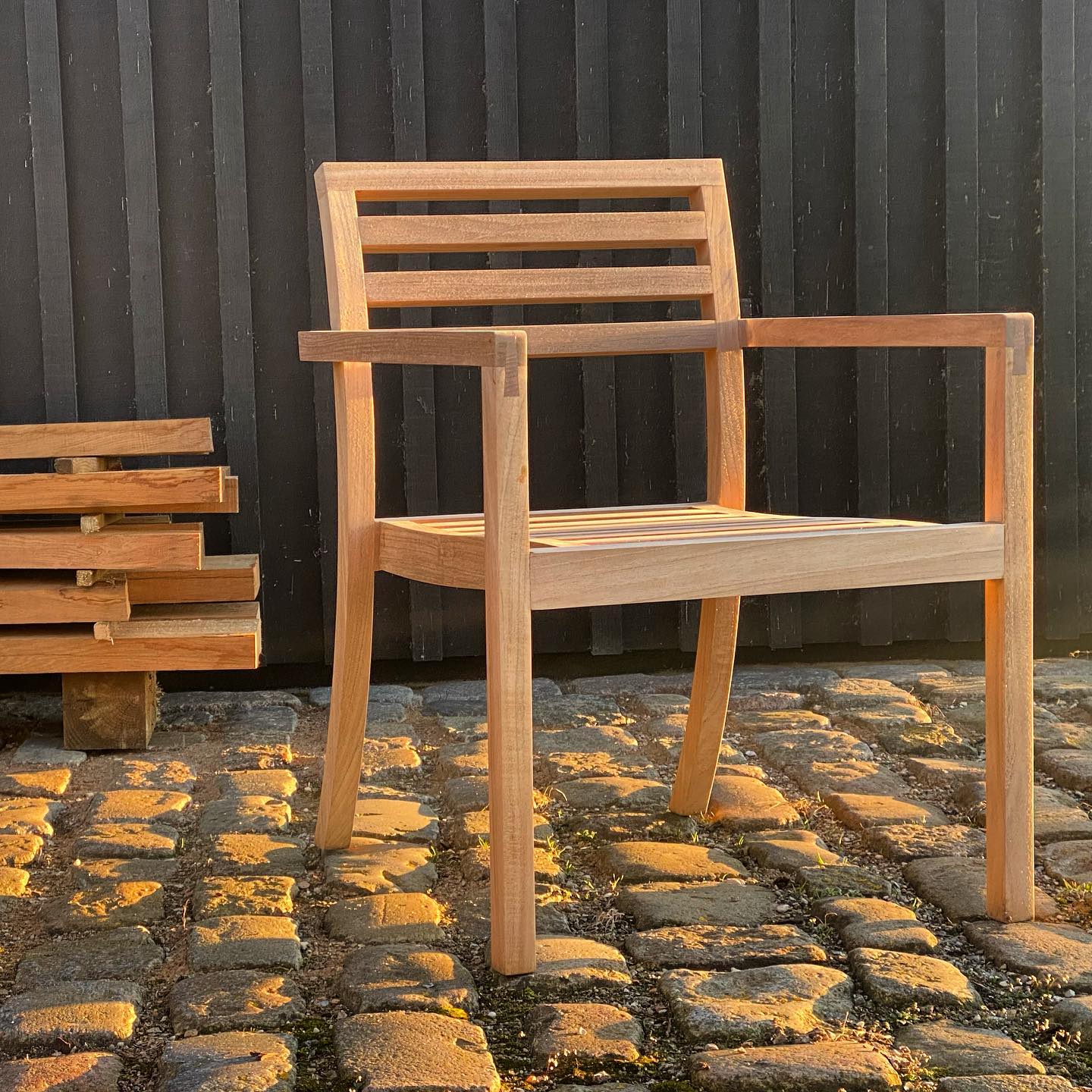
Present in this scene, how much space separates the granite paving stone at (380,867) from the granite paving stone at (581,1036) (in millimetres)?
516

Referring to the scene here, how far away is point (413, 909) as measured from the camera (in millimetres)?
2102

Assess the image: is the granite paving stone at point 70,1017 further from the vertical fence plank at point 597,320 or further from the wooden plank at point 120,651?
the vertical fence plank at point 597,320

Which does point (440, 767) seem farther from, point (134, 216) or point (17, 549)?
point (134, 216)

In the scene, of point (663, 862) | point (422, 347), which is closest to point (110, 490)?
point (422, 347)

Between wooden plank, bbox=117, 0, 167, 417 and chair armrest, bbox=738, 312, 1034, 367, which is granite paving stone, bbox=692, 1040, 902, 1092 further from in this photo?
wooden plank, bbox=117, 0, 167, 417

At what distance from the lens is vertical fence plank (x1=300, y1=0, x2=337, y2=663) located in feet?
11.7

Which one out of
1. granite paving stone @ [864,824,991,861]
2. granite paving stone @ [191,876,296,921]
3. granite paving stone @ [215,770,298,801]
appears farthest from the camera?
granite paving stone @ [215,770,298,801]

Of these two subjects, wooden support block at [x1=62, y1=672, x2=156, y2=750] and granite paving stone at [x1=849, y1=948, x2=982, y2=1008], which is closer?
granite paving stone at [x1=849, y1=948, x2=982, y2=1008]

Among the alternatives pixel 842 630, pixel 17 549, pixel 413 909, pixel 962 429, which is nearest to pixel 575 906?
pixel 413 909

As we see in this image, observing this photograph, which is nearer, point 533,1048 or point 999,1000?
point 533,1048

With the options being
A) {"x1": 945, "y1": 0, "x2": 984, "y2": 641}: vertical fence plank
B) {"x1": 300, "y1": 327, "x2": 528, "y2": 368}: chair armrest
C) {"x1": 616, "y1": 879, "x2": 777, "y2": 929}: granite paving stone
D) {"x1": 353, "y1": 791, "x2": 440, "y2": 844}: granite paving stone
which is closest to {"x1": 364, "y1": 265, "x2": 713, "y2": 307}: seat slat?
{"x1": 300, "y1": 327, "x2": 528, "y2": 368}: chair armrest

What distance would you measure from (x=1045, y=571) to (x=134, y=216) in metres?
2.54

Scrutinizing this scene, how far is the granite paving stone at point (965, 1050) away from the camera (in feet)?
5.13

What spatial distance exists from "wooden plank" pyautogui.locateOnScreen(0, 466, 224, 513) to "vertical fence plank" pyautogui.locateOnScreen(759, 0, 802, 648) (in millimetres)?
1495
